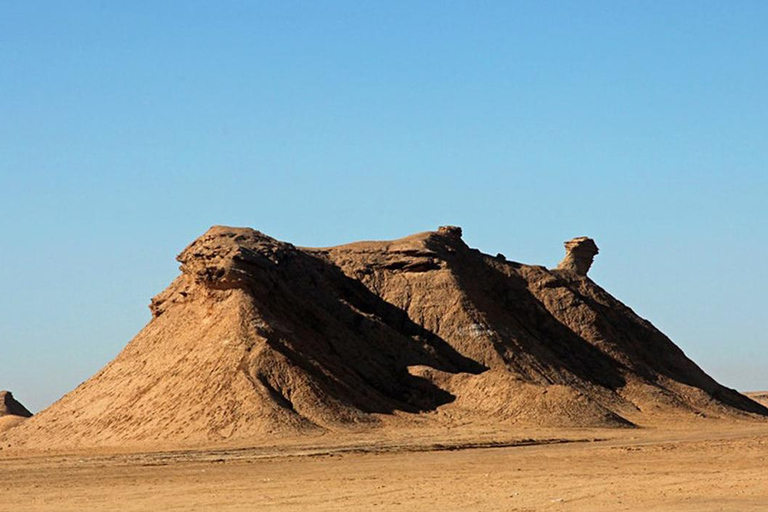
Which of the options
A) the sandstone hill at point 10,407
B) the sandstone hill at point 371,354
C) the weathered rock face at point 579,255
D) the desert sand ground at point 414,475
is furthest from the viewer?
the sandstone hill at point 10,407

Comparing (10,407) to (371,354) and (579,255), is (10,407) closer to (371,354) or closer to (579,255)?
(371,354)

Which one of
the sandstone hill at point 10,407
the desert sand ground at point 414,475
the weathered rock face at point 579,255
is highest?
the weathered rock face at point 579,255

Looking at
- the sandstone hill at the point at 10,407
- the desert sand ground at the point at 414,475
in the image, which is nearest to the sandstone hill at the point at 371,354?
the desert sand ground at the point at 414,475

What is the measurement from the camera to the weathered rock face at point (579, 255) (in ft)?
307

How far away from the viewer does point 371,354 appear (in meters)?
73.4

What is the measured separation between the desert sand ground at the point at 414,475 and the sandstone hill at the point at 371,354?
5298mm

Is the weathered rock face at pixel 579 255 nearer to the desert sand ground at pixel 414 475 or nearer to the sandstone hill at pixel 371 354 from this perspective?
the sandstone hill at pixel 371 354

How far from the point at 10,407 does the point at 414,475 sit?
6875cm

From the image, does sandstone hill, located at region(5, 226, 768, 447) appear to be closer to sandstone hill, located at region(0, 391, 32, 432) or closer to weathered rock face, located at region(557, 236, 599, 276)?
weathered rock face, located at region(557, 236, 599, 276)

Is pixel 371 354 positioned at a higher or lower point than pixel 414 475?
higher

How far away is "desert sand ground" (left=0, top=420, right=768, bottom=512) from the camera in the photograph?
32.9 m

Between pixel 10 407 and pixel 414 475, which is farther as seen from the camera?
pixel 10 407

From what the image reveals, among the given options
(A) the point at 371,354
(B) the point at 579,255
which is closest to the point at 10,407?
(A) the point at 371,354

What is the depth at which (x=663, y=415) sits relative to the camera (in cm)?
7612
